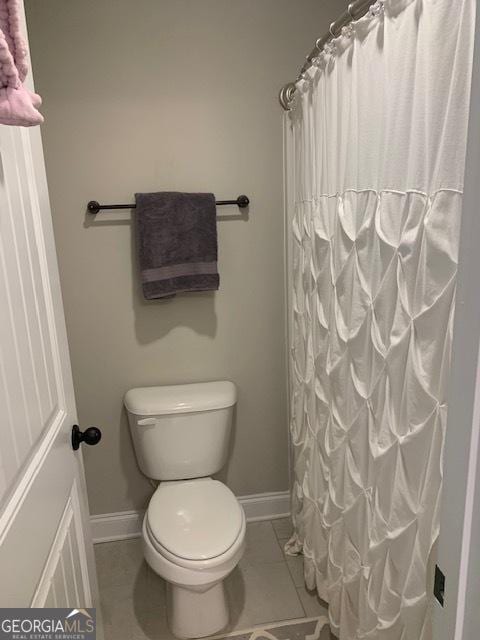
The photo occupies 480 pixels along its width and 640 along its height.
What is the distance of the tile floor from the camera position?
1745 mm

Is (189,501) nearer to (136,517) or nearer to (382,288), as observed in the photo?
(136,517)

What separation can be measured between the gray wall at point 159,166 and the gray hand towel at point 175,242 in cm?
9

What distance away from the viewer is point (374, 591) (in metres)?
1.26

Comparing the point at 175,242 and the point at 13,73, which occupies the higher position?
the point at 13,73

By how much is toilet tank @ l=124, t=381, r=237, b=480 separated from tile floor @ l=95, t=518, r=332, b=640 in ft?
1.41

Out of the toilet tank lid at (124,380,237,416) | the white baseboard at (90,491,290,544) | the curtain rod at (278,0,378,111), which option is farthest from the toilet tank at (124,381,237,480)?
the curtain rod at (278,0,378,111)

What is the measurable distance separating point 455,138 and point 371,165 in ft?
1.03

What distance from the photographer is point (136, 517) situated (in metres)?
2.20

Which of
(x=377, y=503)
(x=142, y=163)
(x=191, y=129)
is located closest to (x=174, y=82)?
(x=191, y=129)

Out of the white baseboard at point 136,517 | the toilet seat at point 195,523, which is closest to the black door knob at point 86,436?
the toilet seat at point 195,523

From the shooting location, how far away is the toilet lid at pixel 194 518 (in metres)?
1.55

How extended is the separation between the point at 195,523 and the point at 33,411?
0.94m

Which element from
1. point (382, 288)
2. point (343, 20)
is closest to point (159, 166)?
point (343, 20)

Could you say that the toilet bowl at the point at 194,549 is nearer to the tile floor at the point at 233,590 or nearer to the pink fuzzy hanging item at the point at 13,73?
the tile floor at the point at 233,590
